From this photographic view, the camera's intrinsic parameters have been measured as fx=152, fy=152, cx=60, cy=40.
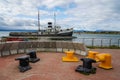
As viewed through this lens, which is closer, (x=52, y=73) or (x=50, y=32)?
(x=52, y=73)

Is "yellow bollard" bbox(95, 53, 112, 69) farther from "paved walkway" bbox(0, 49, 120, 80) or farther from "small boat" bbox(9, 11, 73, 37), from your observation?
"small boat" bbox(9, 11, 73, 37)

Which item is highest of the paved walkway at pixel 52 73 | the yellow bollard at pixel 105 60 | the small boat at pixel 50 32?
the small boat at pixel 50 32

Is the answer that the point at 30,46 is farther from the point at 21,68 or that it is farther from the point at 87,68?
the point at 87,68

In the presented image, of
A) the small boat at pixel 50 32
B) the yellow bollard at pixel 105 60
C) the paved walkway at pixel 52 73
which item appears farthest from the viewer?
the small boat at pixel 50 32

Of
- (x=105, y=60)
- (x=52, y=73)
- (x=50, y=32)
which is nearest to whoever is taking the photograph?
(x=52, y=73)

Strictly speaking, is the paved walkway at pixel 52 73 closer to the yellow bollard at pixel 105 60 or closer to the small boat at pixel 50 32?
the yellow bollard at pixel 105 60

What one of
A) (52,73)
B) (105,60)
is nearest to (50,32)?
(105,60)

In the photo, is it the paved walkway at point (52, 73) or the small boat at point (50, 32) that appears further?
the small boat at point (50, 32)

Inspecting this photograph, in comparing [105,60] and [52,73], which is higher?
[105,60]

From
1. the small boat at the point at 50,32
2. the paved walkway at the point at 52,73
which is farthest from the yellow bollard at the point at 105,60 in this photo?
the small boat at the point at 50,32

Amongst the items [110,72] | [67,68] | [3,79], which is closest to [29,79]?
[3,79]

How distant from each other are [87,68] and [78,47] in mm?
4533

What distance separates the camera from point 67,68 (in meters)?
7.73

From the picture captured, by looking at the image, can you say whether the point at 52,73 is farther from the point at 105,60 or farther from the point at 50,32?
the point at 50,32
